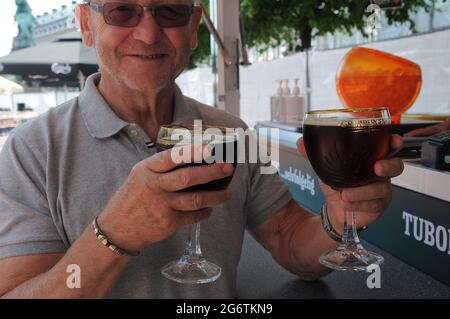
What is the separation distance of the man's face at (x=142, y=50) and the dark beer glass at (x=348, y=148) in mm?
425

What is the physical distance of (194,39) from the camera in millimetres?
1353

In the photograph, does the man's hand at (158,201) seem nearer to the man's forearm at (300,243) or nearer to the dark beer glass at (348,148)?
the dark beer glass at (348,148)

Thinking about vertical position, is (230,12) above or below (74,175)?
above

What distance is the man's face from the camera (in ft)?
3.57

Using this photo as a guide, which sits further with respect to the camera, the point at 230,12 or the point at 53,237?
the point at 230,12

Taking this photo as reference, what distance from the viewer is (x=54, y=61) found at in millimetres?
6449

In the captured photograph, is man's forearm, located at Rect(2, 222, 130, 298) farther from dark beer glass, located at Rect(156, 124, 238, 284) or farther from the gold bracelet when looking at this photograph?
dark beer glass, located at Rect(156, 124, 238, 284)

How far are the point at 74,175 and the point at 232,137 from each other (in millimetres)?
505

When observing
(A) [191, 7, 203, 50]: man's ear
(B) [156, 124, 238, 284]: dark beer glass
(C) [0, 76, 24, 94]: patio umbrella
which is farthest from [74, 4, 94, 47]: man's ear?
(C) [0, 76, 24, 94]: patio umbrella

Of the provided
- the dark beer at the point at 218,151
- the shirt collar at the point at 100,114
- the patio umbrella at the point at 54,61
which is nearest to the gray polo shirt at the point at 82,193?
the shirt collar at the point at 100,114

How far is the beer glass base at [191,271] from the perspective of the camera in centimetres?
84

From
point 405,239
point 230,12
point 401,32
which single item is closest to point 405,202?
point 405,239
